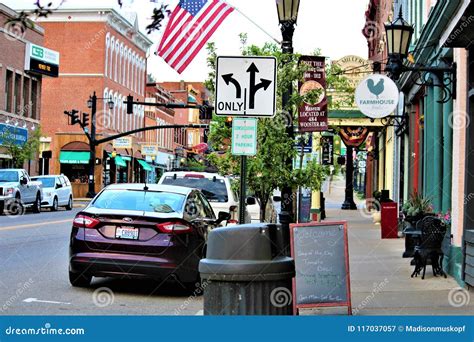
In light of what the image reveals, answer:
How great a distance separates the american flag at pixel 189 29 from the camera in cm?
1566

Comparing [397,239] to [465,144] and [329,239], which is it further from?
[329,239]

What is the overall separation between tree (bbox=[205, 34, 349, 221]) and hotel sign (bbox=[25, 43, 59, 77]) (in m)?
37.8

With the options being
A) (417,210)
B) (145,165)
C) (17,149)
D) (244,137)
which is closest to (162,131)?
(145,165)

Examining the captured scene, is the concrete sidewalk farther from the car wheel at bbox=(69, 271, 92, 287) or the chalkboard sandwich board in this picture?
the car wheel at bbox=(69, 271, 92, 287)

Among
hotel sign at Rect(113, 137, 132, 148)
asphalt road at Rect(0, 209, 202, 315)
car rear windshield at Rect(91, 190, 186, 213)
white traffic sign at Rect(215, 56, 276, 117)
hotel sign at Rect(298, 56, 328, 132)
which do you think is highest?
hotel sign at Rect(113, 137, 132, 148)

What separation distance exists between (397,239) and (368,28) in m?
25.7

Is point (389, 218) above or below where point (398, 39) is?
below

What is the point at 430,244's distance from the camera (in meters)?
13.3

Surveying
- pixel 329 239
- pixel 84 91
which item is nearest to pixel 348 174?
pixel 84 91

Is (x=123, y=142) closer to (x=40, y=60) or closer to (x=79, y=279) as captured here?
(x=40, y=60)

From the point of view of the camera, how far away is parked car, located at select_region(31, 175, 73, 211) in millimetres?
37406

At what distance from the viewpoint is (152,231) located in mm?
11172

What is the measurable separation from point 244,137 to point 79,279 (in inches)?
Result: 152

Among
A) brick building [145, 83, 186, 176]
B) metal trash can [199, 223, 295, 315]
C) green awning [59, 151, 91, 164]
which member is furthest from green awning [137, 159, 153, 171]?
metal trash can [199, 223, 295, 315]
